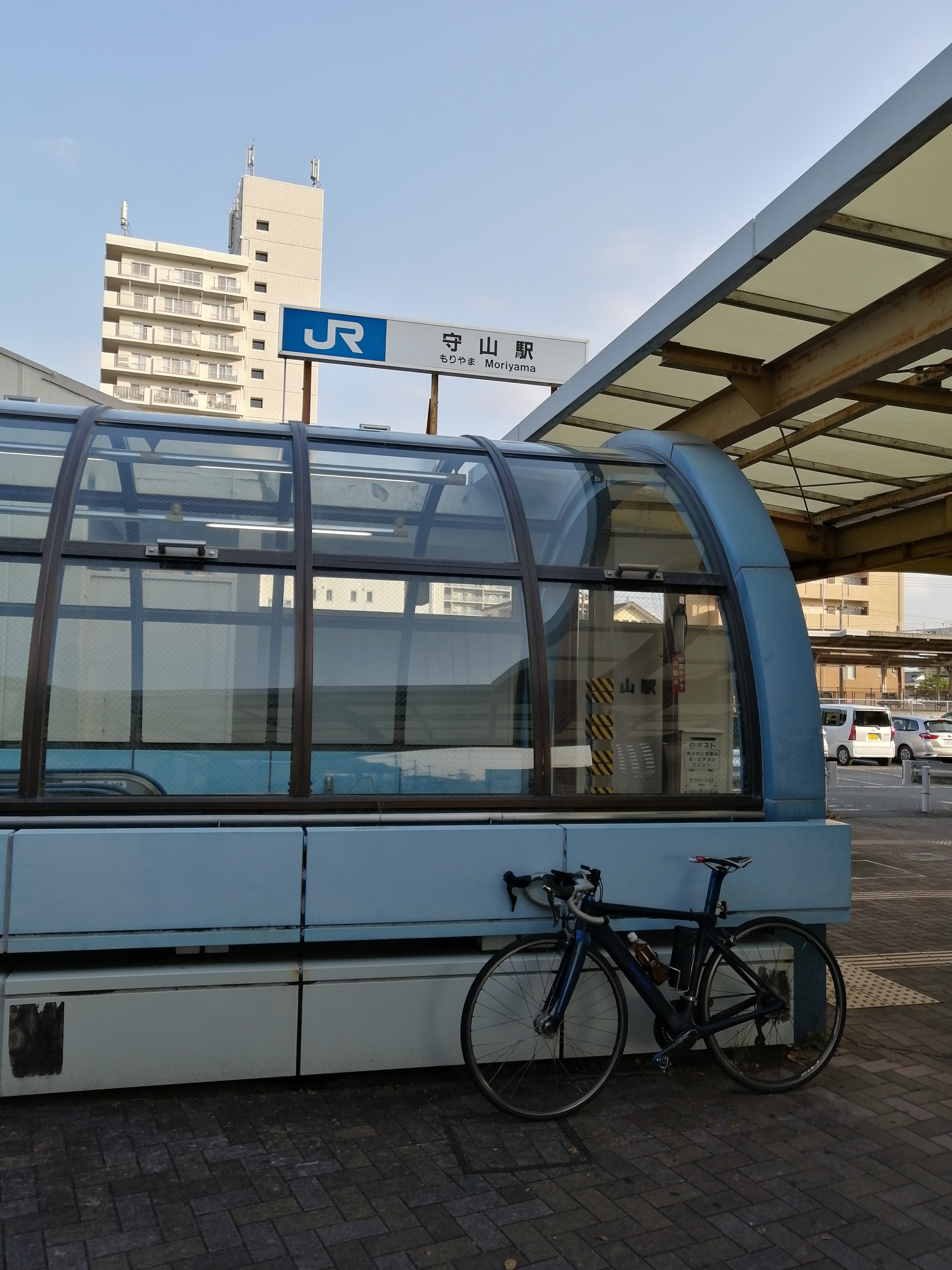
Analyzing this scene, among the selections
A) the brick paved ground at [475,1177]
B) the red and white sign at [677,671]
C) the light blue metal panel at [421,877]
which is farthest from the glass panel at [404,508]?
the brick paved ground at [475,1177]

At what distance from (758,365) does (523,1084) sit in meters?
4.72

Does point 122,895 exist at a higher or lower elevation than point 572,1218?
higher

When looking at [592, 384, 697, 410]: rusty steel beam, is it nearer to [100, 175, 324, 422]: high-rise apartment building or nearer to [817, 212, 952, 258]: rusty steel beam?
[817, 212, 952, 258]: rusty steel beam

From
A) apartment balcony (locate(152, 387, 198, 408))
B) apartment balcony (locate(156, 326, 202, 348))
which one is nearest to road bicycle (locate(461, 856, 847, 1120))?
apartment balcony (locate(152, 387, 198, 408))

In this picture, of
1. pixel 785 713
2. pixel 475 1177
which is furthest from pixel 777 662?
pixel 475 1177

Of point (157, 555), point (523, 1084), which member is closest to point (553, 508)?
point (157, 555)

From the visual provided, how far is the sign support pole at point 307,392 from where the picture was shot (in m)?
9.09

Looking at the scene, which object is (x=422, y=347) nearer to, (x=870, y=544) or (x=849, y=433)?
(x=849, y=433)

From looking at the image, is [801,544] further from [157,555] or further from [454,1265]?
[454,1265]

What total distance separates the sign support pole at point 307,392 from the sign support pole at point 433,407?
1.21 metres

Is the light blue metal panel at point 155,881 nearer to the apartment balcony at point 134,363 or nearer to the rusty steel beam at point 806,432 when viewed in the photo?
the rusty steel beam at point 806,432

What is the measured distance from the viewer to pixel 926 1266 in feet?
10.3

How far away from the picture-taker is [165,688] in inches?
178

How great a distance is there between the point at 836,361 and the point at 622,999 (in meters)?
3.97
